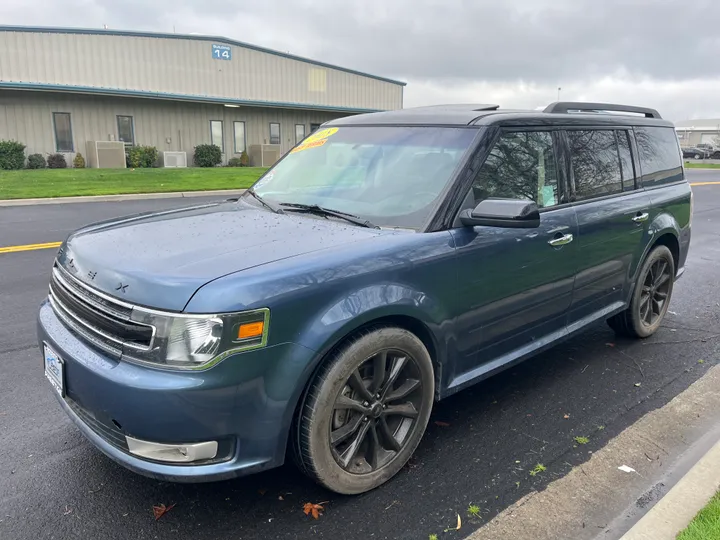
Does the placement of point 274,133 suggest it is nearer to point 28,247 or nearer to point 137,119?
point 137,119

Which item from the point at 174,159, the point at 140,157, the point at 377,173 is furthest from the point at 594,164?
the point at 174,159

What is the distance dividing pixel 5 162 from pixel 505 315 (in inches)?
913

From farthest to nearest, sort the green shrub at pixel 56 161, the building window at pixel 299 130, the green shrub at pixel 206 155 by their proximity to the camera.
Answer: the building window at pixel 299 130 → the green shrub at pixel 206 155 → the green shrub at pixel 56 161

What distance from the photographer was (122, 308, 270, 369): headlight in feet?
7.43

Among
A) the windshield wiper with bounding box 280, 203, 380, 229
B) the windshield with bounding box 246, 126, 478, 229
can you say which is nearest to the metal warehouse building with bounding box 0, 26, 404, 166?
the windshield with bounding box 246, 126, 478, 229

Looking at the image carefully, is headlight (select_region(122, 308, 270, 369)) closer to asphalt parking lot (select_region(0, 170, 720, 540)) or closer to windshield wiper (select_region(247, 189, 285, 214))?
asphalt parking lot (select_region(0, 170, 720, 540))

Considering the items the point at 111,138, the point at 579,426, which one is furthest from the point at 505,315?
the point at 111,138

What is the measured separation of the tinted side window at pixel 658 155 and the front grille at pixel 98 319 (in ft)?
13.6

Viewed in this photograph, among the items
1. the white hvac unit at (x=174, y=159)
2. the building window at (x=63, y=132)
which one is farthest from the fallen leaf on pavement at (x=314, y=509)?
the white hvac unit at (x=174, y=159)

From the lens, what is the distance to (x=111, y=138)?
2506 centimetres

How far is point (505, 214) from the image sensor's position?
2.96 metres

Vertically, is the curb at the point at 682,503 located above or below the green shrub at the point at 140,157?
below

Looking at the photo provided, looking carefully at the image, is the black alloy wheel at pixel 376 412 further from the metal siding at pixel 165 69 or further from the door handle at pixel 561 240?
the metal siding at pixel 165 69

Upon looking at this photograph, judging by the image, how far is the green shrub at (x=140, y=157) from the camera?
24.6m
